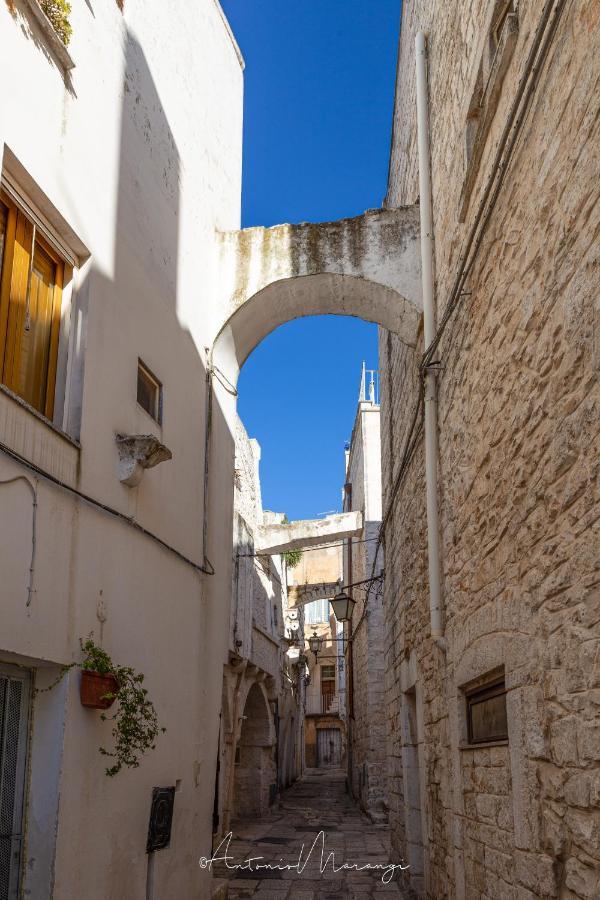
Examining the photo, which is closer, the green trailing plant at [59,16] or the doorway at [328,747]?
the green trailing plant at [59,16]

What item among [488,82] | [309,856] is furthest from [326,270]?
[309,856]

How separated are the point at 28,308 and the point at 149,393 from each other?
1652 mm

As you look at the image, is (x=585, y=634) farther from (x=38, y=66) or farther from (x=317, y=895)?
(x=317, y=895)

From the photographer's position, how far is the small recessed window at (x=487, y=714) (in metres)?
4.23

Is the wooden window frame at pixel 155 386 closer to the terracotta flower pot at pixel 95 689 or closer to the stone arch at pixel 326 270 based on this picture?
the stone arch at pixel 326 270

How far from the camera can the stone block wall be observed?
3.00 m

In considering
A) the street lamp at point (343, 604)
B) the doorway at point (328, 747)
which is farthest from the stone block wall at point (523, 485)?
the doorway at point (328, 747)

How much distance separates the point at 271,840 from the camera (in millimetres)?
11578

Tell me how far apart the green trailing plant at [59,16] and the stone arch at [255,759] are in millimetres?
12548

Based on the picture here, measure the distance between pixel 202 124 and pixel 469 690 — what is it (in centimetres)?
561

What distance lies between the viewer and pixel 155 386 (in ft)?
19.3

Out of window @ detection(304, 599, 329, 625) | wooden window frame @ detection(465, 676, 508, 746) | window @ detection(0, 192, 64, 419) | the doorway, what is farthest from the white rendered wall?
the doorway

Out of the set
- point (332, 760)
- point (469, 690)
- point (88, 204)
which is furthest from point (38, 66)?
point (332, 760)

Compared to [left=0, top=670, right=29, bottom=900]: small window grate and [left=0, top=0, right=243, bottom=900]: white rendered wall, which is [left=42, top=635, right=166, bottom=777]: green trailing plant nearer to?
[left=0, top=0, right=243, bottom=900]: white rendered wall
